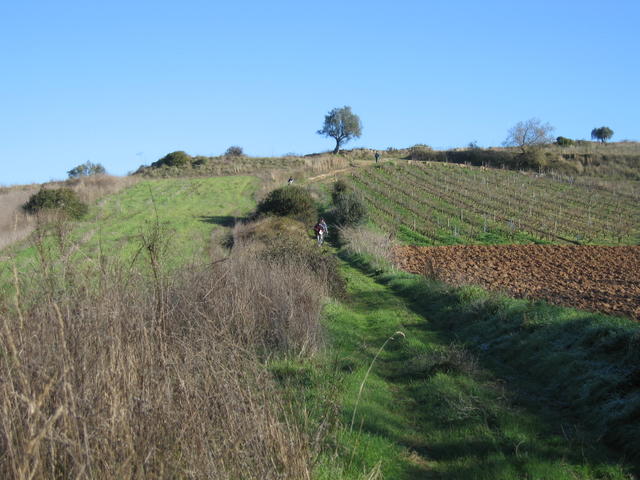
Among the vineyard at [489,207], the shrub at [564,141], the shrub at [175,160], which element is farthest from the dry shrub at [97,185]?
the shrub at [564,141]

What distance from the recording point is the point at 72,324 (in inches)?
170

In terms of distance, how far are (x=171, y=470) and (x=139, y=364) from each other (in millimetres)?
844

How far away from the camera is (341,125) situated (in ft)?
295

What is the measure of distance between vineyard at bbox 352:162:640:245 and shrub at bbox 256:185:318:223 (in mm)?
5808

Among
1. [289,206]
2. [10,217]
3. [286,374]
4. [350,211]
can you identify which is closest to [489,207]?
[350,211]

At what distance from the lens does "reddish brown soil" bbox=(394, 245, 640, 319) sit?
15336mm

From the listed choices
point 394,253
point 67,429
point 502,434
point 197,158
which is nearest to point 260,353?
point 502,434

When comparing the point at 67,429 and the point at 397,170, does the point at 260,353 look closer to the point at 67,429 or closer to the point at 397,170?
the point at 67,429

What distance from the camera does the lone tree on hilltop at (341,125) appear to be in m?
89.5

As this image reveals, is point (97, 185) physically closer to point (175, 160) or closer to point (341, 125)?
point (175, 160)

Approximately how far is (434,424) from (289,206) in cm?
2653

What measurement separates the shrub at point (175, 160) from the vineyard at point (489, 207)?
2583 centimetres

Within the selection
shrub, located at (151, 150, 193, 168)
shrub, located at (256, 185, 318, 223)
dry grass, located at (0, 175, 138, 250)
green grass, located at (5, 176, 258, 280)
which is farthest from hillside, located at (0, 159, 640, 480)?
shrub, located at (151, 150, 193, 168)

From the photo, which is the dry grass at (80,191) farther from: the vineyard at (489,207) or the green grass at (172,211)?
the vineyard at (489,207)
